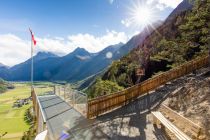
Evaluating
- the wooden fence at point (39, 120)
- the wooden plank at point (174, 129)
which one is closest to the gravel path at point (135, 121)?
the wooden plank at point (174, 129)

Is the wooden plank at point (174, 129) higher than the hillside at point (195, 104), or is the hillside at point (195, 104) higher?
the hillside at point (195, 104)

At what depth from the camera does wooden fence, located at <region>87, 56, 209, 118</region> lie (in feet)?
50.5

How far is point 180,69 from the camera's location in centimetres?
2536

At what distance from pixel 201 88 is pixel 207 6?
593 cm

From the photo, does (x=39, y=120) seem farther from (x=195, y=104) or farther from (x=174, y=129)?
(x=195, y=104)

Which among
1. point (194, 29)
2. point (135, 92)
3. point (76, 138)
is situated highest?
point (194, 29)

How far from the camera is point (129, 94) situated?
18.7m

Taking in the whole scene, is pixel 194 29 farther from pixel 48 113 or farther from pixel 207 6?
pixel 48 113

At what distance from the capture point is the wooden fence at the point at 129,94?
15.4m

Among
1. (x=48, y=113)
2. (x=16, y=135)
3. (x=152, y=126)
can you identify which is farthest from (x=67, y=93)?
(x=16, y=135)

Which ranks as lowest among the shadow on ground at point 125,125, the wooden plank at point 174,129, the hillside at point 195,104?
the shadow on ground at point 125,125

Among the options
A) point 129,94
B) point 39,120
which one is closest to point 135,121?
point 129,94

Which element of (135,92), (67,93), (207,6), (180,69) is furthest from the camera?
(180,69)

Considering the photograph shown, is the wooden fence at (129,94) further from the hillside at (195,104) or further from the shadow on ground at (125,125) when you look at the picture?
A: the hillside at (195,104)
